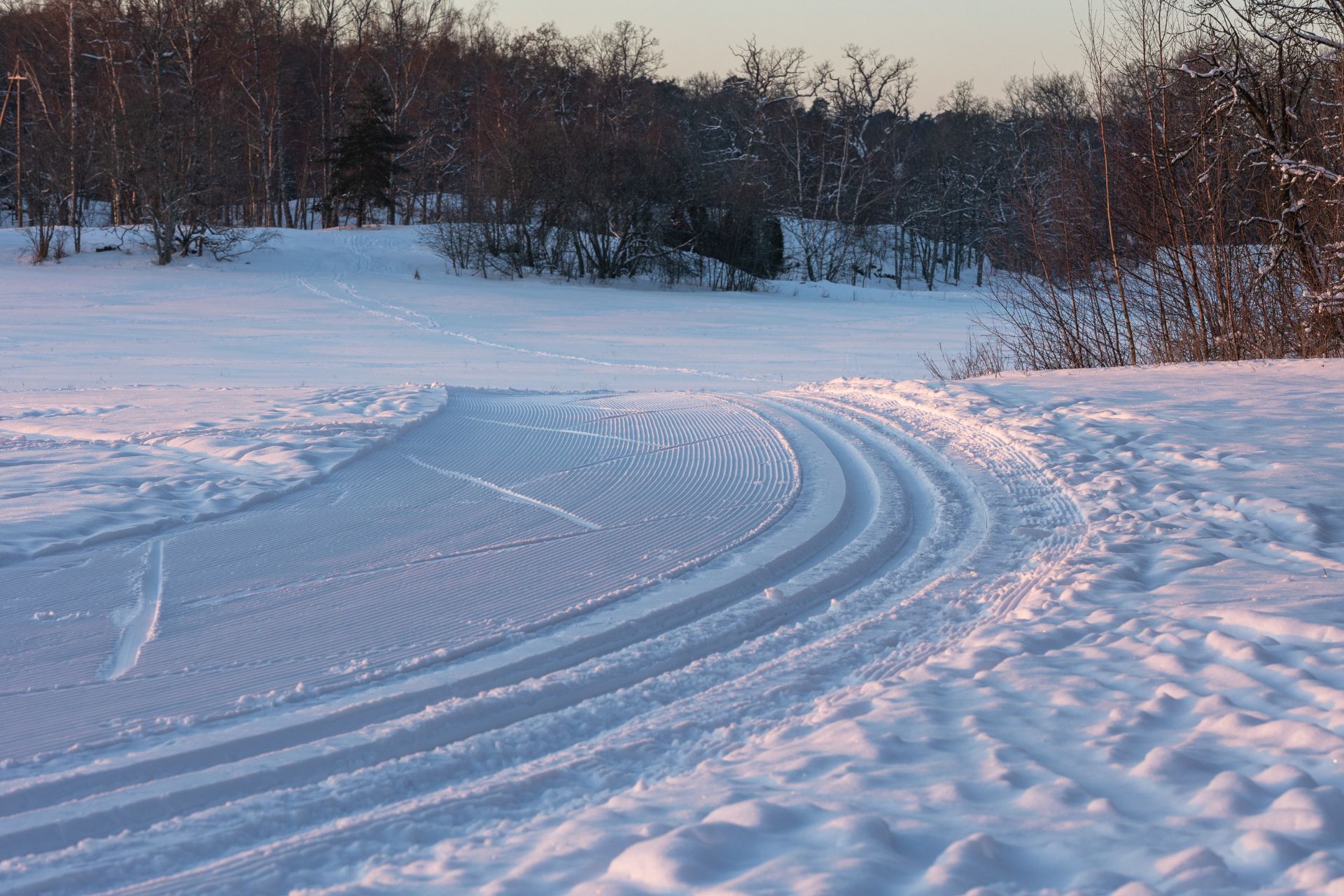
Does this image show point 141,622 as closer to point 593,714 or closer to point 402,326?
point 593,714

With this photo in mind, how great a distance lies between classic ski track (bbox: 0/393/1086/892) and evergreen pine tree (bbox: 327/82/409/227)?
42245mm

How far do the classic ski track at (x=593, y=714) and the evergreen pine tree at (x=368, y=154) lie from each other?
42.2m

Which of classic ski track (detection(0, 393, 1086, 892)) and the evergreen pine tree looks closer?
classic ski track (detection(0, 393, 1086, 892))

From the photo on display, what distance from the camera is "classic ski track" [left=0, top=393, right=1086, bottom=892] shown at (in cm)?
286

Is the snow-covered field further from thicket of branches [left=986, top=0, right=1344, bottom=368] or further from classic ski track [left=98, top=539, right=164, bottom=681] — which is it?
thicket of branches [left=986, top=0, right=1344, bottom=368]

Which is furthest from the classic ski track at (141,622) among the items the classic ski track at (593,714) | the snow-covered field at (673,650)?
the classic ski track at (593,714)

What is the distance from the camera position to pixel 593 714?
3732mm

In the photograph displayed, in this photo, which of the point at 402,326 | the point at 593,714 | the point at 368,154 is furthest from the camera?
the point at 368,154

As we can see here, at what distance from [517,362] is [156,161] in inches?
847

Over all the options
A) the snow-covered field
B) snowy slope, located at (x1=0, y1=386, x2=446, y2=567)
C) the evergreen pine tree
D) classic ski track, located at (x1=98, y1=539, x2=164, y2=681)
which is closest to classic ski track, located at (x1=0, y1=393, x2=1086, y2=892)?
the snow-covered field

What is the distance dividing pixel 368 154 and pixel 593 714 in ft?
146

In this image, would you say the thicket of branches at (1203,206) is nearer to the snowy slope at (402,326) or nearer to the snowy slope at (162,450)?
the snowy slope at (402,326)

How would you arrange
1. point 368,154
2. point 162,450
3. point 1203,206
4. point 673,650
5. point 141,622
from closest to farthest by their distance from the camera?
point 673,650 < point 141,622 < point 162,450 < point 1203,206 < point 368,154

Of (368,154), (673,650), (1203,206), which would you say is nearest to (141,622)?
(673,650)
